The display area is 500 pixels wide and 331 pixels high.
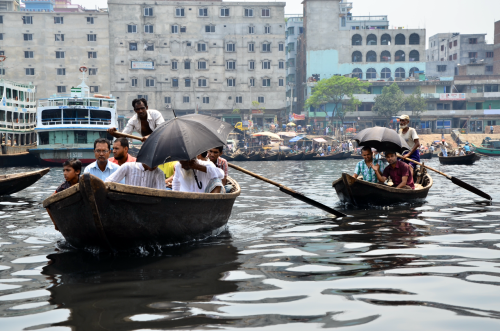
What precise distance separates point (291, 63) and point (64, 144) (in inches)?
1756

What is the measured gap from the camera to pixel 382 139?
398 inches

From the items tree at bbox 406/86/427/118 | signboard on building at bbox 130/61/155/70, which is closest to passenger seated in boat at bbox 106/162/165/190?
signboard on building at bbox 130/61/155/70

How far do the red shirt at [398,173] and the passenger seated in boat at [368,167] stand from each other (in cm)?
18

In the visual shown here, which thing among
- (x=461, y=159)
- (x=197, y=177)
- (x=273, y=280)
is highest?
(x=197, y=177)

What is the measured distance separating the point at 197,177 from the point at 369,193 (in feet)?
13.2

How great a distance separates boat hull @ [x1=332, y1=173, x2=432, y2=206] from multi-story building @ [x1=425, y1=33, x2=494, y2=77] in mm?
58374

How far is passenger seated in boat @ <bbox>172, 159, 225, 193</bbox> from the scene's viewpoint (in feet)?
22.6

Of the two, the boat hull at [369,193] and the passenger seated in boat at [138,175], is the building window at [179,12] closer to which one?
the boat hull at [369,193]

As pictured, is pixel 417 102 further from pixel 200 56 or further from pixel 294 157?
pixel 200 56

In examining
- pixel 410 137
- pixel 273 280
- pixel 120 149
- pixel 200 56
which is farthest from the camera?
pixel 200 56

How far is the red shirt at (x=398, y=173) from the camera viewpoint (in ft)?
34.2

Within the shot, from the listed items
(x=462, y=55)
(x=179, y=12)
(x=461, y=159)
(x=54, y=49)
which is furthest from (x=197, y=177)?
(x=462, y=55)

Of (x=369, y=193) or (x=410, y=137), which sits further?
(x=410, y=137)

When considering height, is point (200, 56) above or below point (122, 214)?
above
